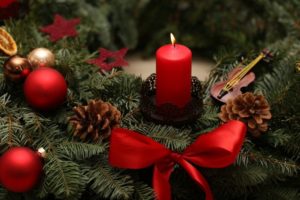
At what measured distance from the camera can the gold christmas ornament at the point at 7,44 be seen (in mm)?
971

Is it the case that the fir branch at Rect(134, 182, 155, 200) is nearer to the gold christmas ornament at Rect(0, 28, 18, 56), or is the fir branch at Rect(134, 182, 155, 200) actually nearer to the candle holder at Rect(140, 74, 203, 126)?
the candle holder at Rect(140, 74, 203, 126)

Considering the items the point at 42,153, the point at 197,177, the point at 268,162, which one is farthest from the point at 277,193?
the point at 42,153

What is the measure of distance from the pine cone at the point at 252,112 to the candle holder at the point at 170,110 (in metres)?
0.06

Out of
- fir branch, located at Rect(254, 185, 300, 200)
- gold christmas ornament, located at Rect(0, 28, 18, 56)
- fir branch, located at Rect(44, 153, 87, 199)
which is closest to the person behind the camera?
fir branch, located at Rect(44, 153, 87, 199)

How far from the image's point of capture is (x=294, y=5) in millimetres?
1190

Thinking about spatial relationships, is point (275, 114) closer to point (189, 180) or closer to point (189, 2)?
point (189, 180)

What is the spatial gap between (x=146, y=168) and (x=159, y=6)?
0.68 m

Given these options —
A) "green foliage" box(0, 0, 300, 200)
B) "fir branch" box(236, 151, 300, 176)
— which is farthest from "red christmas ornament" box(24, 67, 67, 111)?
"fir branch" box(236, 151, 300, 176)

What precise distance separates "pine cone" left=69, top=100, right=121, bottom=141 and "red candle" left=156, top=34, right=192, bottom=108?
95mm

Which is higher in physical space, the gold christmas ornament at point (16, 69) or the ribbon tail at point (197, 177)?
the gold christmas ornament at point (16, 69)

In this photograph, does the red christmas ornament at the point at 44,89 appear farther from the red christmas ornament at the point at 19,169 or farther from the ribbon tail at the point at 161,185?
the ribbon tail at the point at 161,185

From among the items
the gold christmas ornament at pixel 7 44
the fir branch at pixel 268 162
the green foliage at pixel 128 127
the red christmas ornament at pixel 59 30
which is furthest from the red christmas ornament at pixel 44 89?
the fir branch at pixel 268 162

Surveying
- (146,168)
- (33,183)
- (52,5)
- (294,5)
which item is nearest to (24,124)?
(33,183)

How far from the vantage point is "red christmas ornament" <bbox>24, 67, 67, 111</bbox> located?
Answer: 2.77 ft
